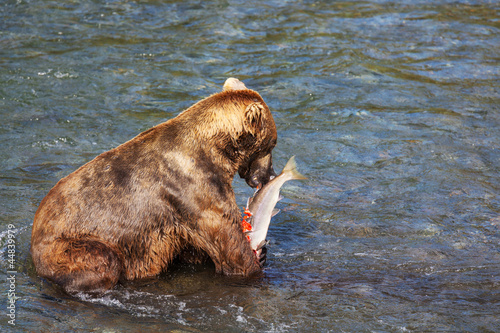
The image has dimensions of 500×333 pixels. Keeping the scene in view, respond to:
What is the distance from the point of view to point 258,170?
6.28 meters

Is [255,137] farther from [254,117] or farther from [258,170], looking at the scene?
[258,170]

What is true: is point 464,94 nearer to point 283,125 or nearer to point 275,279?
Answer: point 283,125

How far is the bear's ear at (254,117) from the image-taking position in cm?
576

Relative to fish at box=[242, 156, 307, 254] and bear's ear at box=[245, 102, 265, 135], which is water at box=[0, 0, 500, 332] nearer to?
fish at box=[242, 156, 307, 254]

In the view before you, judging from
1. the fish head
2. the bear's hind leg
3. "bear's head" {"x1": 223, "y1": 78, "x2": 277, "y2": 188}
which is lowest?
the bear's hind leg

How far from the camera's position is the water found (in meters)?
5.48

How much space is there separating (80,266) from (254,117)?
206 centimetres

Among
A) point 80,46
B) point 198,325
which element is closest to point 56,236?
point 198,325

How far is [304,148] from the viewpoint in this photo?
910 cm

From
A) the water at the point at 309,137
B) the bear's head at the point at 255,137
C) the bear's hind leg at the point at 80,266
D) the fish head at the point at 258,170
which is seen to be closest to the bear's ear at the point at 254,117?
the bear's head at the point at 255,137

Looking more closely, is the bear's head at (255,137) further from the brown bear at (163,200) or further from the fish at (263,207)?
the fish at (263,207)

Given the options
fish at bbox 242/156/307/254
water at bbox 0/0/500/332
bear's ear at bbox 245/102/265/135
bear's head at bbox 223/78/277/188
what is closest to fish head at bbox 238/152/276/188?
bear's head at bbox 223/78/277/188

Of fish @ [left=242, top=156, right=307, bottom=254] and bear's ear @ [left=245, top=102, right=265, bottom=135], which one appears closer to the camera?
bear's ear @ [left=245, top=102, right=265, bottom=135]

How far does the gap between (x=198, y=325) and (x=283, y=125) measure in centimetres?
516
